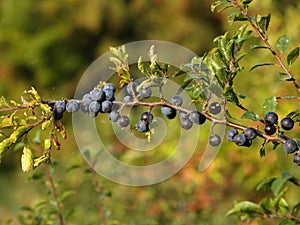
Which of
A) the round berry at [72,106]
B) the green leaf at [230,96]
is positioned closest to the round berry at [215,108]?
the green leaf at [230,96]

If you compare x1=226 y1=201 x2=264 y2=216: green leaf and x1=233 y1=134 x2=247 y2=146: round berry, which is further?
x1=226 y1=201 x2=264 y2=216: green leaf

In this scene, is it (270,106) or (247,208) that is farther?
(247,208)

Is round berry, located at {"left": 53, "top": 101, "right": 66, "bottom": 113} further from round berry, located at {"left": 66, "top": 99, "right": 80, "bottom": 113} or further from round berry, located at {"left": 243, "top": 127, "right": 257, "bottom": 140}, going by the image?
round berry, located at {"left": 243, "top": 127, "right": 257, "bottom": 140}

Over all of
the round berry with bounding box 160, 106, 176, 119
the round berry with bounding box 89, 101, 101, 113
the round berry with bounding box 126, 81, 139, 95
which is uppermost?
the round berry with bounding box 126, 81, 139, 95

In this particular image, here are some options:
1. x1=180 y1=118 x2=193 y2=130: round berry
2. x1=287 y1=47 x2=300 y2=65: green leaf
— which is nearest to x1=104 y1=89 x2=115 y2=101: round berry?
x1=180 y1=118 x2=193 y2=130: round berry

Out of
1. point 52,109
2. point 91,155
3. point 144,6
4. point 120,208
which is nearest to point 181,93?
point 52,109

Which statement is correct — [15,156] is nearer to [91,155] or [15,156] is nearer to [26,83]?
[26,83]

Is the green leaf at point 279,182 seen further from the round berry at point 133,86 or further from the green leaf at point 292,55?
the round berry at point 133,86

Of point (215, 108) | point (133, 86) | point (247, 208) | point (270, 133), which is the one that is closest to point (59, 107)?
point (133, 86)

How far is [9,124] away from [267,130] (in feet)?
1.46

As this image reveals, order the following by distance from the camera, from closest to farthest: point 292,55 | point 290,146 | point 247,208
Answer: point 290,146 → point 292,55 → point 247,208

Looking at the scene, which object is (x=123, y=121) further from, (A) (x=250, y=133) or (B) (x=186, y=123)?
(A) (x=250, y=133)

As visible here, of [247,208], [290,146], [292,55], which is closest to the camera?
[290,146]

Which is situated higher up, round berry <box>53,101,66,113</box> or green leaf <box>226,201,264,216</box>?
round berry <box>53,101,66,113</box>
